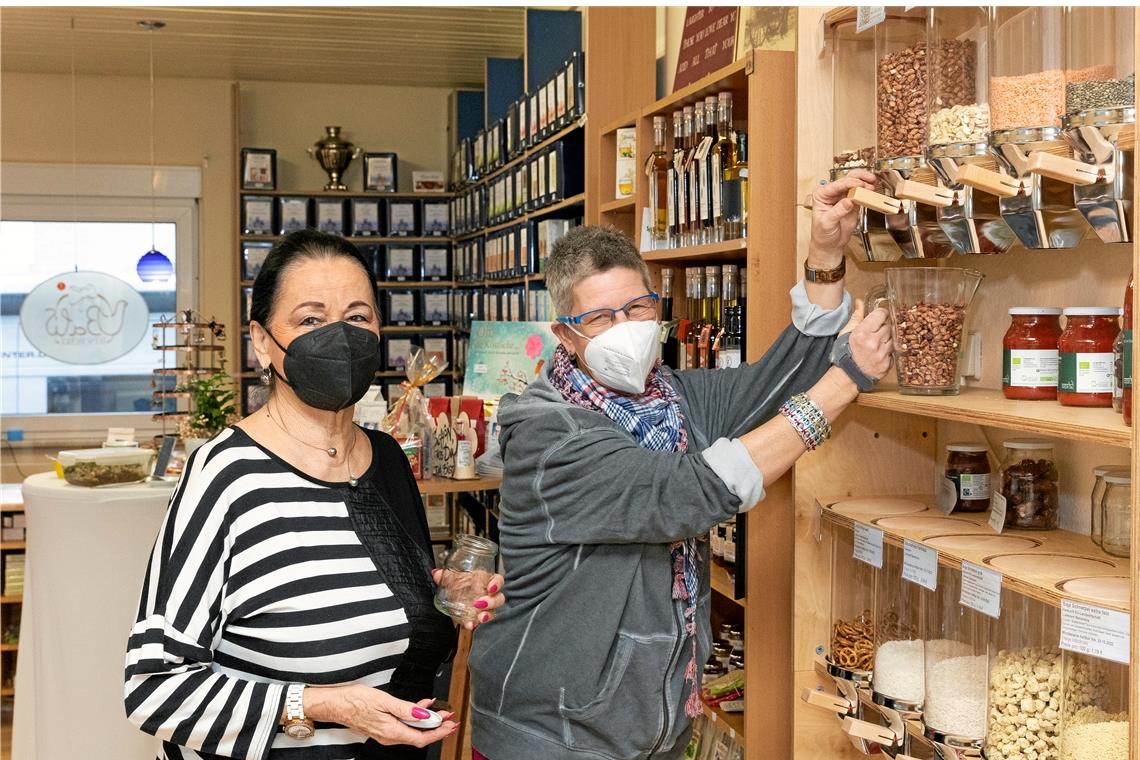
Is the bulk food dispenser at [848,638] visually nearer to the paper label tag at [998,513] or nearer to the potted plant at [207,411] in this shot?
the paper label tag at [998,513]

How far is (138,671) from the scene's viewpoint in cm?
164

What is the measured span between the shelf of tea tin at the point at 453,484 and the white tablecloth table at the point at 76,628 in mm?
956

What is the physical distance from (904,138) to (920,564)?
68 cm

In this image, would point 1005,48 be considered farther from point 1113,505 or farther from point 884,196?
point 1113,505

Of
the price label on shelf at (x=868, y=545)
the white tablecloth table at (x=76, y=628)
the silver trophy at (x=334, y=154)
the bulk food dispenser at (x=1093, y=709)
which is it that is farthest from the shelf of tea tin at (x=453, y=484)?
the silver trophy at (x=334, y=154)

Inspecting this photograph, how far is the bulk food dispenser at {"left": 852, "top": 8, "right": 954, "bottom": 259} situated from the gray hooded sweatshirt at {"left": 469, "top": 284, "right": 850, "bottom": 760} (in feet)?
0.72

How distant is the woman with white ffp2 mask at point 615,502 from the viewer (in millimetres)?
1763

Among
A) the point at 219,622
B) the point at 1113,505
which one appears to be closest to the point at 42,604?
the point at 219,622

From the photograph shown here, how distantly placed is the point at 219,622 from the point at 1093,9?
1.53 metres

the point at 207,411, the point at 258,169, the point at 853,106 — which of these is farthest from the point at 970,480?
the point at 258,169

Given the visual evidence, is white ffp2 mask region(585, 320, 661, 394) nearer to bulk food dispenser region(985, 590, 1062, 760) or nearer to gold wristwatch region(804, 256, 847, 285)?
gold wristwatch region(804, 256, 847, 285)

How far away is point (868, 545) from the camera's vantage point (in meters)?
1.91

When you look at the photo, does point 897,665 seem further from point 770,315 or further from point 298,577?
point 298,577

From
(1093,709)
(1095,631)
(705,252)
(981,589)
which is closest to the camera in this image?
(1095,631)
